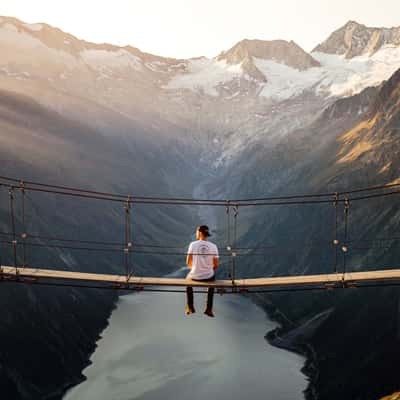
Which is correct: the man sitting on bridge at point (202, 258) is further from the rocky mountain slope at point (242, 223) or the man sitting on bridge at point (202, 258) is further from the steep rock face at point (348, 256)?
the rocky mountain slope at point (242, 223)

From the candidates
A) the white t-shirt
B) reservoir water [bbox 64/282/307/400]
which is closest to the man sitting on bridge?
the white t-shirt

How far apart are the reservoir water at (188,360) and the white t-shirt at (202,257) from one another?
45.5 meters

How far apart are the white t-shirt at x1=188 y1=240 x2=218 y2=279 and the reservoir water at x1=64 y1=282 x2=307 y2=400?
Result: 45.5 m

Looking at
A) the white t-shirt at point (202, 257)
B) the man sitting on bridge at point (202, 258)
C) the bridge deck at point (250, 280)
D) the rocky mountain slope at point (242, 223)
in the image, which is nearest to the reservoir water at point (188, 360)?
the rocky mountain slope at point (242, 223)

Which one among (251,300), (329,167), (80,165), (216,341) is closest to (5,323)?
(216,341)

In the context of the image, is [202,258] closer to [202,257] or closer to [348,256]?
[202,257]

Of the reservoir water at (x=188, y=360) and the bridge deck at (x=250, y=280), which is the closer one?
the bridge deck at (x=250, y=280)

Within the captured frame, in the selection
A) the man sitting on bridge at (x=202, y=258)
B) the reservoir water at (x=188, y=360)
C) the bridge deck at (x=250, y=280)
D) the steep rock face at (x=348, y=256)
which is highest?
the man sitting on bridge at (x=202, y=258)

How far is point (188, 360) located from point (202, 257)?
183ft

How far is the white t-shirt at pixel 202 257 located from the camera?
16.7 m

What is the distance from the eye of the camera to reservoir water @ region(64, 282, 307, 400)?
61844 mm

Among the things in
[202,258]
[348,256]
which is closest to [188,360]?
[348,256]

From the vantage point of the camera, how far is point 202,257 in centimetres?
1700

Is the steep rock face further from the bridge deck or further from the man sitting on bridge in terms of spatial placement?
the man sitting on bridge
